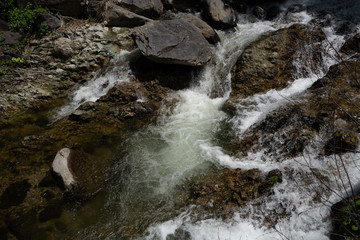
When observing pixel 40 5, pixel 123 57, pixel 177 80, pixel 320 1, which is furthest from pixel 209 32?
pixel 40 5

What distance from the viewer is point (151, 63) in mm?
6836

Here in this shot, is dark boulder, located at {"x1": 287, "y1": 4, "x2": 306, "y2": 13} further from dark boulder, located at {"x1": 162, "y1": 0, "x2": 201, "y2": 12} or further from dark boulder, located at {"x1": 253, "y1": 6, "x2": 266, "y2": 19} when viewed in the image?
dark boulder, located at {"x1": 162, "y1": 0, "x2": 201, "y2": 12}

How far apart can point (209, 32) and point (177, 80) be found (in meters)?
2.16

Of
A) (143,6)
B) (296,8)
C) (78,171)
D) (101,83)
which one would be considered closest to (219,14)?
(143,6)

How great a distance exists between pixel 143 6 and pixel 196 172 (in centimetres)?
660

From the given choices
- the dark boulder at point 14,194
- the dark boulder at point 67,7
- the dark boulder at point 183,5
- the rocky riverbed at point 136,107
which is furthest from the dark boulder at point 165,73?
the dark boulder at point 14,194

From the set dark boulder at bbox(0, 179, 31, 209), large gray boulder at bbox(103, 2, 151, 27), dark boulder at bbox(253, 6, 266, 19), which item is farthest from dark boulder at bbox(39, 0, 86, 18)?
dark boulder at bbox(253, 6, 266, 19)

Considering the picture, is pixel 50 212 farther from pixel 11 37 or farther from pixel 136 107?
pixel 11 37

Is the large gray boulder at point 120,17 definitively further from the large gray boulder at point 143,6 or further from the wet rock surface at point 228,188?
the wet rock surface at point 228,188

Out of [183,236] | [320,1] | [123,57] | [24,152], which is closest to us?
[183,236]

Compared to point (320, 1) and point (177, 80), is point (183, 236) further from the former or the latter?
point (320, 1)

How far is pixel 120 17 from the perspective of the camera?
801 centimetres

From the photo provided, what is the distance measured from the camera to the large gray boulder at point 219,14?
27.3 feet

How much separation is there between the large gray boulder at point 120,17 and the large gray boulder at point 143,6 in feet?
0.94
